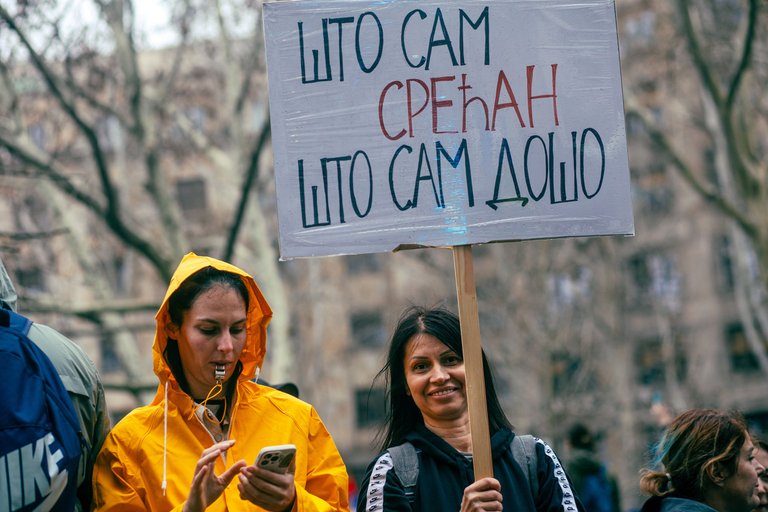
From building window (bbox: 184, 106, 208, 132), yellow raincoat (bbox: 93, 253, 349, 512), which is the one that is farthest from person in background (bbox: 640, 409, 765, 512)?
building window (bbox: 184, 106, 208, 132)

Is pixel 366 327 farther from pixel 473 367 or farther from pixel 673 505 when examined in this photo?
pixel 473 367

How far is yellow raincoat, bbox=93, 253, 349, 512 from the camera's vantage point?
3.62 m

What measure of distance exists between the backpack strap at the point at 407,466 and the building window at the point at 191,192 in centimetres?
3750

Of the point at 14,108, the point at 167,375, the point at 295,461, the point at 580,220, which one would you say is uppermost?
the point at 14,108

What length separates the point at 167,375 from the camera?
3.82 meters

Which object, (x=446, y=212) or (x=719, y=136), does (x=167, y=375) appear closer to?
(x=446, y=212)

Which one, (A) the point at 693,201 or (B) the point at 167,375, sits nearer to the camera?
(B) the point at 167,375

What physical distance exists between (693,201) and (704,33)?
23.8m

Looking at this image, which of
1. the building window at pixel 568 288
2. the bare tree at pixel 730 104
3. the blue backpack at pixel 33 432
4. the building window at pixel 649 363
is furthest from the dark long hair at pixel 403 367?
the building window at pixel 649 363

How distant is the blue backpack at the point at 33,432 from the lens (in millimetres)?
3027

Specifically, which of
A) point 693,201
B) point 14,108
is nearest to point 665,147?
point 14,108

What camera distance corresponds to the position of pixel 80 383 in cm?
364

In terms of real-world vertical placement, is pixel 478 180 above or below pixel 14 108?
below

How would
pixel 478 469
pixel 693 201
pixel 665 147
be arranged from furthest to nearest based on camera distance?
pixel 693 201
pixel 665 147
pixel 478 469
